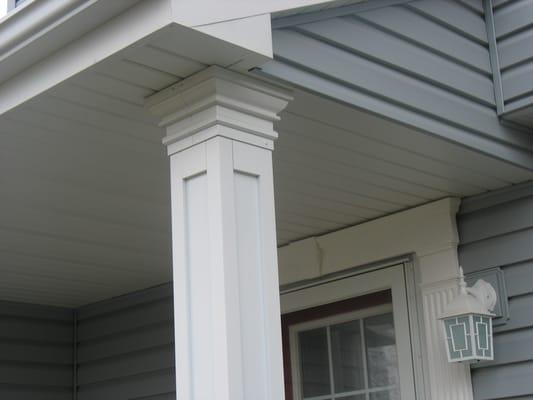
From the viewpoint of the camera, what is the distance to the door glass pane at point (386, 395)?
13.1 feet

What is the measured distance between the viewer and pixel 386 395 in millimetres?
4039

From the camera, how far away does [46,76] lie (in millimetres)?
2609

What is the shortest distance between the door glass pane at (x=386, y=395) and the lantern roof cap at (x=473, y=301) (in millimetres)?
611

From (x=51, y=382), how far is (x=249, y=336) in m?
3.52

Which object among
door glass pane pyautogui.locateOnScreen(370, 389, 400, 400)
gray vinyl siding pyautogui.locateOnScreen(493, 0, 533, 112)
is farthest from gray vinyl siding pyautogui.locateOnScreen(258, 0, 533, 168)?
door glass pane pyautogui.locateOnScreen(370, 389, 400, 400)

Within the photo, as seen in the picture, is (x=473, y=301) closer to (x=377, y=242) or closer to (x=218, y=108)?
(x=377, y=242)

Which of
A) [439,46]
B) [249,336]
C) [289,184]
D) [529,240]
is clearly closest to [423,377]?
[529,240]

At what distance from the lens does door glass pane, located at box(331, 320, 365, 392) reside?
13.7ft

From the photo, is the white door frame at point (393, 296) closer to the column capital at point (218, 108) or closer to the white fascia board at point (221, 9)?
the column capital at point (218, 108)

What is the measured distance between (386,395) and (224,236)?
197 cm

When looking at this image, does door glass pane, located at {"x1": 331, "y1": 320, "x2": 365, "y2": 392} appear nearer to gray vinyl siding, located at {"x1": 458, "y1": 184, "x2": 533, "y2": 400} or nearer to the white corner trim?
the white corner trim

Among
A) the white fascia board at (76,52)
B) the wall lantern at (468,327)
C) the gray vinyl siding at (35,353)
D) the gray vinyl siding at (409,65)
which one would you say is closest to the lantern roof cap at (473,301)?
the wall lantern at (468,327)

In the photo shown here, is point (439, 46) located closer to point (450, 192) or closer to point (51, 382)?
point (450, 192)

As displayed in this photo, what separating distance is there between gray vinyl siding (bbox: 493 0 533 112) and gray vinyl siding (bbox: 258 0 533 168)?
6cm
